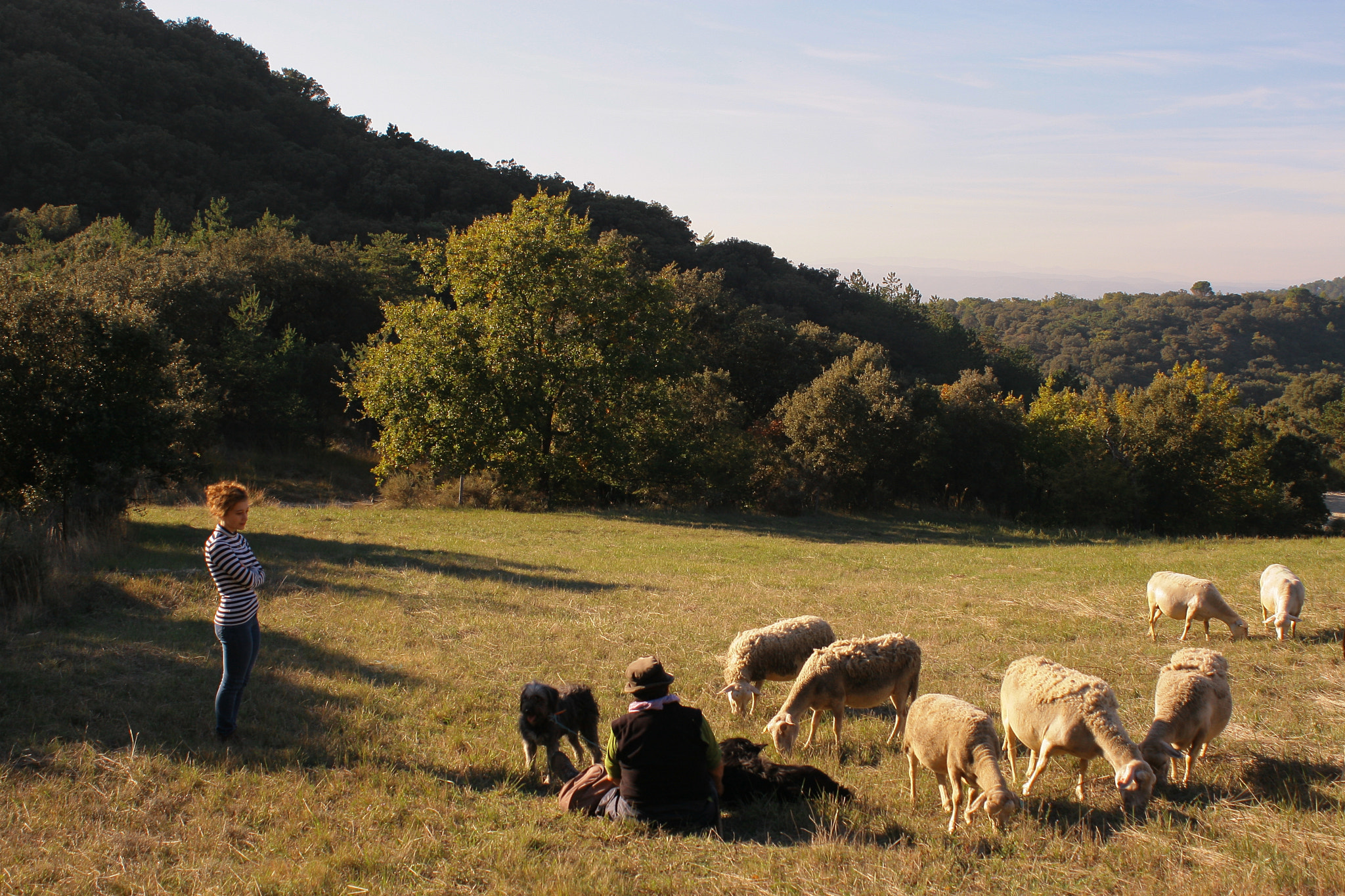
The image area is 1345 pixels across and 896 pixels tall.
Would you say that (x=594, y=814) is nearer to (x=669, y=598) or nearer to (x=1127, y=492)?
(x=669, y=598)

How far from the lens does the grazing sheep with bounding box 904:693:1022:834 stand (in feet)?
17.3

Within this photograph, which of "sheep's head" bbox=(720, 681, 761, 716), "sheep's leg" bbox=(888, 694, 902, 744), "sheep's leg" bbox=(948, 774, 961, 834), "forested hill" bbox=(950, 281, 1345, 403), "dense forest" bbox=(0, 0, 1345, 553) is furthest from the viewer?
"forested hill" bbox=(950, 281, 1345, 403)

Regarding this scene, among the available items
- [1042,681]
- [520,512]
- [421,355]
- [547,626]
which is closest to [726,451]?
[520,512]

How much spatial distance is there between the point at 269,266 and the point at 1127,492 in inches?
1838

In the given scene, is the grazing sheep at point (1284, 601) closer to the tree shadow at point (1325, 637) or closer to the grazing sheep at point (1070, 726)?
the tree shadow at point (1325, 637)

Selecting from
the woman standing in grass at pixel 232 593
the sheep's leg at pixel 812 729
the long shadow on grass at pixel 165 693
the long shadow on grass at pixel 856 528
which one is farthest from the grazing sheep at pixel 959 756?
the long shadow on grass at pixel 856 528

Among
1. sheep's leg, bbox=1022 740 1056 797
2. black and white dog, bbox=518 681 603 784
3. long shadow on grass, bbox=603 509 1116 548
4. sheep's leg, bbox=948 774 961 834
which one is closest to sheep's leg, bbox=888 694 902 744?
sheep's leg, bbox=1022 740 1056 797

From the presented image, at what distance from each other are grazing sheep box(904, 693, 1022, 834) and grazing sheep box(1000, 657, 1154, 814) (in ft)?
2.05

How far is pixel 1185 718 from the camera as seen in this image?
240 inches

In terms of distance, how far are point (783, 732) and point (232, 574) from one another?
4.81 m

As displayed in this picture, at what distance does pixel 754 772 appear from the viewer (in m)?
5.99

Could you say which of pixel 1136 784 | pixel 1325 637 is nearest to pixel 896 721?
pixel 1136 784

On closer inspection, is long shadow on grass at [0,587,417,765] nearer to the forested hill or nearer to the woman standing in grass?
the woman standing in grass

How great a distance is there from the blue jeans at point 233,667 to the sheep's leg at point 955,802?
5571mm
